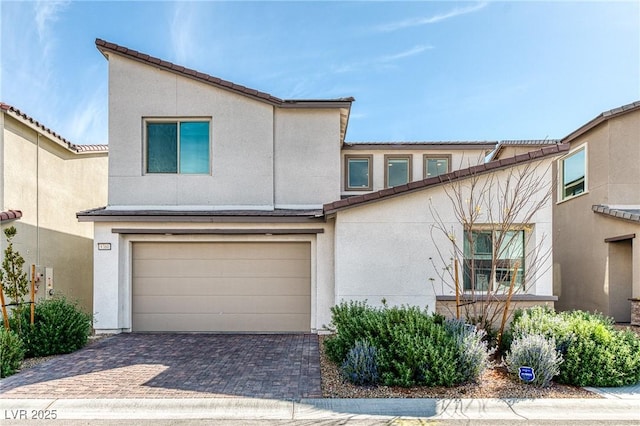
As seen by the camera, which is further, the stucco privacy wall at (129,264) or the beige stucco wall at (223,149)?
the beige stucco wall at (223,149)

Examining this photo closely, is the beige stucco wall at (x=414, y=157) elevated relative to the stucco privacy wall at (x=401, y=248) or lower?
elevated

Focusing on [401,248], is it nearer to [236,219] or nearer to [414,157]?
[236,219]

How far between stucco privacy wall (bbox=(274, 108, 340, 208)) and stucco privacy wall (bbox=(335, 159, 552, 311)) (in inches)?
87.4

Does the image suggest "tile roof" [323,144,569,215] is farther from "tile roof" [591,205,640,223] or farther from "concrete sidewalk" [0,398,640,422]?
"concrete sidewalk" [0,398,640,422]

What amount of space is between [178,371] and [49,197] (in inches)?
339

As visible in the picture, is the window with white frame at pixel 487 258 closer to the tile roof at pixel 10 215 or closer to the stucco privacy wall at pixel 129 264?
the stucco privacy wall at pixel 129 264

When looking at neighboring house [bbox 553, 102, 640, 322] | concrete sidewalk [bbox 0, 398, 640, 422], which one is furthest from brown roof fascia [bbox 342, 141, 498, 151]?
concrete sidewalk [bbox 0, 398, 640, 422]

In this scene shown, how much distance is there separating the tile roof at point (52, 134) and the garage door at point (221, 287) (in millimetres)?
4985

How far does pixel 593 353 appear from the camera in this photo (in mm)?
6156

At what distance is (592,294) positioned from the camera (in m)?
12.0

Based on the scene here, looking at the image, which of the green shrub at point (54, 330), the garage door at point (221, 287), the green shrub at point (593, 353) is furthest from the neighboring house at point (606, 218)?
the green shrub at point (54, 330)

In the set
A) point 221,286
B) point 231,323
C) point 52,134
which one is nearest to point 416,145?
point 221,286

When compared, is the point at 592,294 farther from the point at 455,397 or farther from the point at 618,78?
the point at 455,397

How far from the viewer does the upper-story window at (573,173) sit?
1311 cm
